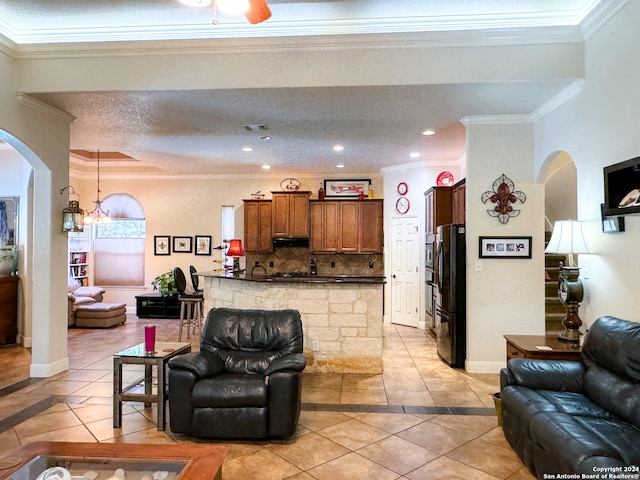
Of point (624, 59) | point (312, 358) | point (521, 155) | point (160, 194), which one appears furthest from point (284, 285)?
point (160, 194)

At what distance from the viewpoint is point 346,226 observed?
25.4 ft

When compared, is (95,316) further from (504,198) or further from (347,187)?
(504,198)

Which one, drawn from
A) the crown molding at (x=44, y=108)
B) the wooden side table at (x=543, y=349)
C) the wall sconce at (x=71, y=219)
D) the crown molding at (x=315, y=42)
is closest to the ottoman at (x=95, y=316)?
the wall sconce at (x=71, y=219)

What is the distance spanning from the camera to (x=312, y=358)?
4551mm

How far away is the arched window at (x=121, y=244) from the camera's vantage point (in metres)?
8.59

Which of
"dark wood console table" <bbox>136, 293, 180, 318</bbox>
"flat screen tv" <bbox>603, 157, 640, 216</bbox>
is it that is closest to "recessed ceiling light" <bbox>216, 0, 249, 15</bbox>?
"flat screen tv" <bbox>603, 157, 640, 216</bbox>

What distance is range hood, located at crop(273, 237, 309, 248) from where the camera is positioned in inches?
305

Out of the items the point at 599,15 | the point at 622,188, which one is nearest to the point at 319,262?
the point at 622,188

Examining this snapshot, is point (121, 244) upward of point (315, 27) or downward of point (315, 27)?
downward

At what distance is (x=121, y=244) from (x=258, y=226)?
3173 mm

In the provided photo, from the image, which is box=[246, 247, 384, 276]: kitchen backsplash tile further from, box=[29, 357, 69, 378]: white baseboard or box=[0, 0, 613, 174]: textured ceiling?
box=[29, 357, 69, 378]: white baseboard

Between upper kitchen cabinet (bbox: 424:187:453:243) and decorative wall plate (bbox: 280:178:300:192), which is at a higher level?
decorative wall plate (bbox: 280:178:300:192)

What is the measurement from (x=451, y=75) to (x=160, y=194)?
22.3ft

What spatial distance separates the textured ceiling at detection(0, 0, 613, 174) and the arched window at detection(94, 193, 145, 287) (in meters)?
3.46
